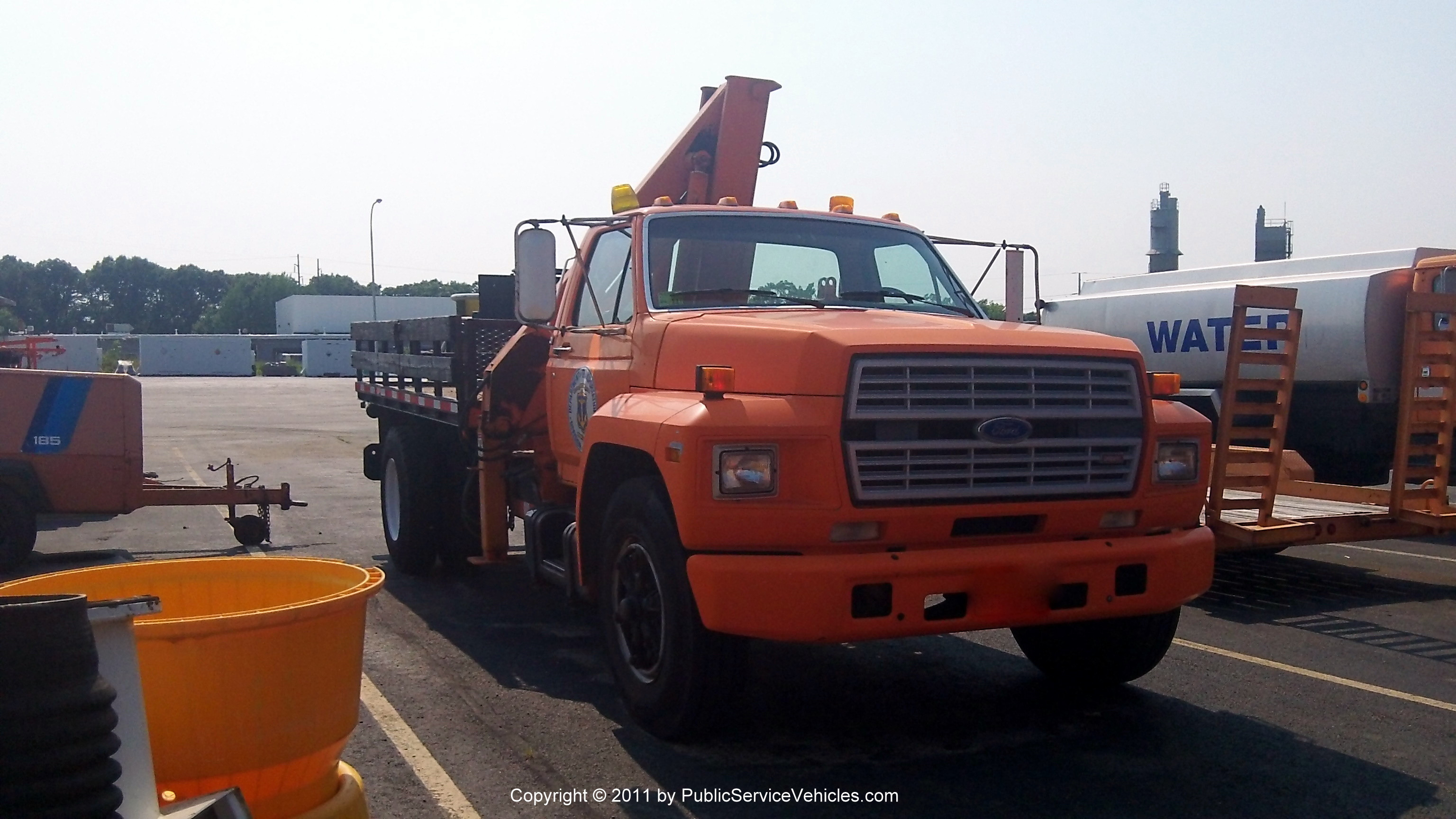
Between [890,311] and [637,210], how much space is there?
148 centimetres

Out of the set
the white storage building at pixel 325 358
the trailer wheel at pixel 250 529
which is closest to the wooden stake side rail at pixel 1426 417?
the trailer wheel at pixel 250 529

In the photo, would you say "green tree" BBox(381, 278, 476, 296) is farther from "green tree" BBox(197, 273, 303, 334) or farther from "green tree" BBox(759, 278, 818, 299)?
"green tree" BBox(759, 278, 818, 299)

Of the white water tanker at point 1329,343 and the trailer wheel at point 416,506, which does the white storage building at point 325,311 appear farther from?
the trailer wheel at point 416,506

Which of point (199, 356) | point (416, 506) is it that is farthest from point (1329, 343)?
point (199, 356)

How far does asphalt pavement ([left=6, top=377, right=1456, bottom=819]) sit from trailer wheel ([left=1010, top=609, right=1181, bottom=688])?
0.37 feet

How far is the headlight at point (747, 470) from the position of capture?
4488 millimetres

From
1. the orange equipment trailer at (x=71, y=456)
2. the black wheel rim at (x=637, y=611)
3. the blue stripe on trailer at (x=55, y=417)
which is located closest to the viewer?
the black wheel rim at (x=637, y=611)

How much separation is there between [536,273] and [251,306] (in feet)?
431

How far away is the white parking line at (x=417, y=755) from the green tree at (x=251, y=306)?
126 meters

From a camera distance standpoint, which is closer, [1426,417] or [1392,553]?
[1426,417]

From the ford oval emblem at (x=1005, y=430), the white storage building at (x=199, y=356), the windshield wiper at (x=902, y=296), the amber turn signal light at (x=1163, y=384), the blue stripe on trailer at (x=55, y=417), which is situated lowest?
the white storage building at (x=199, y=356)

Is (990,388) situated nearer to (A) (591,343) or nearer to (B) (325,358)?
(A) (591,343)

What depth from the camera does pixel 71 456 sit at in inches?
388

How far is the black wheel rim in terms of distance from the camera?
16.6 feet
